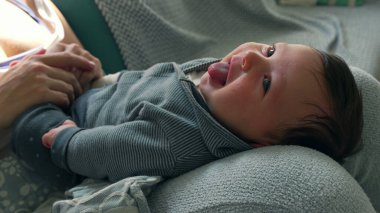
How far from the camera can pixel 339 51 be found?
5.00ft

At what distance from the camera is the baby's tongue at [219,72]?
0.90 m

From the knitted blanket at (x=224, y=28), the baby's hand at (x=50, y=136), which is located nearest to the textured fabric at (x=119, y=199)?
the baby's hand at (x=50, y=136)

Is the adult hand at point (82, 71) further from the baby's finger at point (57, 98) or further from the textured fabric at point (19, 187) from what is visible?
the textured fabric at point (19, 187)

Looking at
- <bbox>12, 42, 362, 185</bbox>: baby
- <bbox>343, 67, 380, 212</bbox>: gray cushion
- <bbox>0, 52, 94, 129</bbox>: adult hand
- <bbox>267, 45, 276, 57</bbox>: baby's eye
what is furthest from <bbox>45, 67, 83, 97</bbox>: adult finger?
<bbox>343, 67, 380, 212</bbox>: gray cushion

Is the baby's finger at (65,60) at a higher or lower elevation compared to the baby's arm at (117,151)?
higher

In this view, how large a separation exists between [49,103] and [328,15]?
1.24 metres

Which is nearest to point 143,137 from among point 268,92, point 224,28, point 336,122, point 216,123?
point 216,123

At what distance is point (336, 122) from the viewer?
2.57 feet

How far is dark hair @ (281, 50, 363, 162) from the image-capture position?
0.79 meters

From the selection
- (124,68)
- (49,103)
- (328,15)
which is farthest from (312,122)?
(328,15)

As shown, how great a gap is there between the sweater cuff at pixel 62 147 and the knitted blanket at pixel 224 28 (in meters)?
0.58

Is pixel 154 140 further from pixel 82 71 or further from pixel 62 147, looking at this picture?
pixel 82 71

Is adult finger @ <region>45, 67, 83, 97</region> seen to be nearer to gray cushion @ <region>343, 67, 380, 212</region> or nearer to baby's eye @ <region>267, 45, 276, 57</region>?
baby's eye @ <region>267, 45, 276, 57</region>

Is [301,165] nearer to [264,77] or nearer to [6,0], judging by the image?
[264,77]
